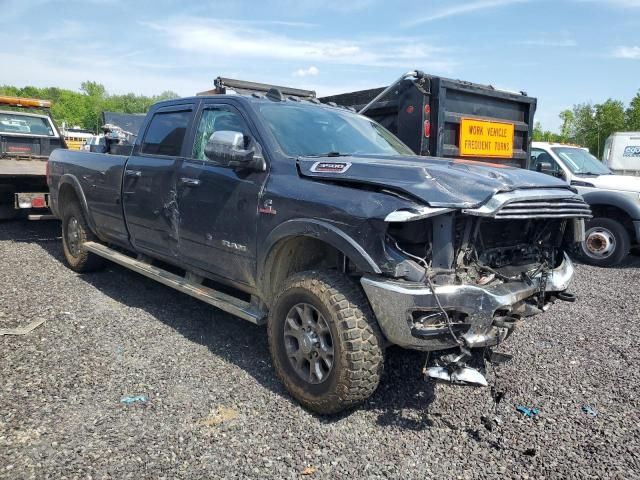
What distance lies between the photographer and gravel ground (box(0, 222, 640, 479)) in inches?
109

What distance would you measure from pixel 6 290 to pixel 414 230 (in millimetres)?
4758

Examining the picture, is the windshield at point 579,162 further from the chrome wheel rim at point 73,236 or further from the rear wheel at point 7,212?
the rear wheel at point 7,212

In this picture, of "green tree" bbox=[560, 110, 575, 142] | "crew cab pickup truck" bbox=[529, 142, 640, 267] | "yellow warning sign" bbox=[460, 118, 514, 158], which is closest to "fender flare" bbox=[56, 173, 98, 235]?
"yellow warning sign" bbox=[460, 118, 514, 158]

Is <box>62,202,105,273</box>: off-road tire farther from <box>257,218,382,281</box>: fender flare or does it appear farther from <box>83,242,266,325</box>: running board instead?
<box>257,218,382,281</box>: fender flare

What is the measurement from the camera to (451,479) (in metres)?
2.68

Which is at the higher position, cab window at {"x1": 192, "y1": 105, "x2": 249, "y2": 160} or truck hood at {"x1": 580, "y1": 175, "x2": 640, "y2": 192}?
cab window at {"x1": 192, "y1": 105, "x2": 249, "y2": 160}

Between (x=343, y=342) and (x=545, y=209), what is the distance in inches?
56.9

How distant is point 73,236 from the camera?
6.42 m

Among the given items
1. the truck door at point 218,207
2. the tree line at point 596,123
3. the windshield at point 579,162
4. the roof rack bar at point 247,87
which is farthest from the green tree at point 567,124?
the truck door at point 218,207

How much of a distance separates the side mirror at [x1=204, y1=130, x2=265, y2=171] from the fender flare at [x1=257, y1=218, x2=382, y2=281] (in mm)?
545

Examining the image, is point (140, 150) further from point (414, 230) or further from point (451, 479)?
point (451, 479)

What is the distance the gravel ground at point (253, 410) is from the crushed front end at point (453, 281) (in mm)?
564

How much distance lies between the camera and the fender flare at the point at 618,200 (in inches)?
303

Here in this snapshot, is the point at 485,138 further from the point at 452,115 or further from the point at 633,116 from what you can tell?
the point at 633,116
